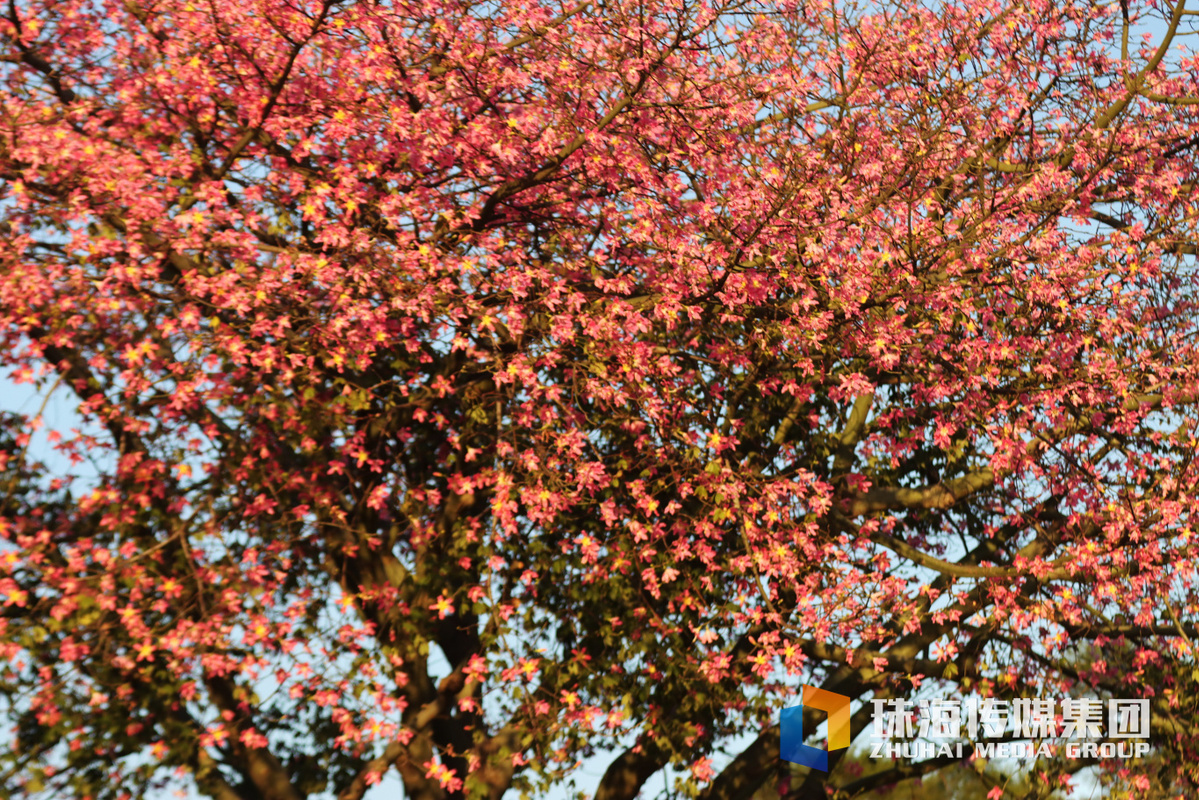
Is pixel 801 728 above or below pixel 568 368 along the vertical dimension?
below

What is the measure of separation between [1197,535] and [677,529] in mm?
5416

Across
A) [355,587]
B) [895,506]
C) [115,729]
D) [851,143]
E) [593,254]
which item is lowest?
[115,729]

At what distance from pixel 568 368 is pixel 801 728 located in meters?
5.15

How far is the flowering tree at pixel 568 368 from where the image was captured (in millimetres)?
10109

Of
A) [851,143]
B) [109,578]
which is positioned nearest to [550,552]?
[109,578]

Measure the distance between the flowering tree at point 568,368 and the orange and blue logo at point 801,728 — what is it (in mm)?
230

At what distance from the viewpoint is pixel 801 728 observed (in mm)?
12961

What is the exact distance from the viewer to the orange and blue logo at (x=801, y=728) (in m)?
12.9

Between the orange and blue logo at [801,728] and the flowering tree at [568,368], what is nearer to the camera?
the flowering tree at [568,368]

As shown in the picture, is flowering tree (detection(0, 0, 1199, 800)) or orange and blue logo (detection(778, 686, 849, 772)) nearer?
flowering tree (detection(0, 0, 1199, 800))

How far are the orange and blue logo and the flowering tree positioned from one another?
230 mm

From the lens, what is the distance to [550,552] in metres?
12.4

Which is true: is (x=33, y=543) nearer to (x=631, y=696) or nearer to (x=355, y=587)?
(x=355, y=587)

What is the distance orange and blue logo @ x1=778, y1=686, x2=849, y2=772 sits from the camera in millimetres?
12922
